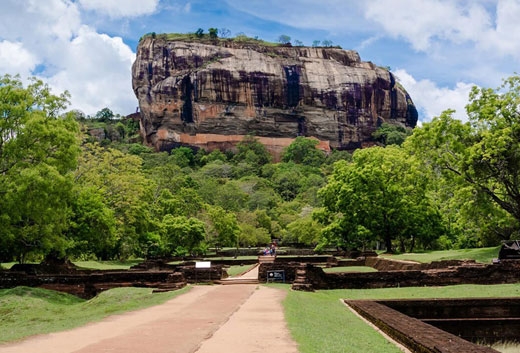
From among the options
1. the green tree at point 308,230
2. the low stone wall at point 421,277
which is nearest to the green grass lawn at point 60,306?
the low stone wall at point 421,277

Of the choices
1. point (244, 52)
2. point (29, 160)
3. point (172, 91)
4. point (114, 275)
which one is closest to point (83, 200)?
point (29, 160)

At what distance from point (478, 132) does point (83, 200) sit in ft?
67.8

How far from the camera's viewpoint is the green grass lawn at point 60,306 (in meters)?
11.8

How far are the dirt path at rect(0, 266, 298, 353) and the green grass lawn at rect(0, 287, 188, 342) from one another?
0.90 metres

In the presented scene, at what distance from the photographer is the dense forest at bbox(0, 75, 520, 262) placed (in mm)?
20078

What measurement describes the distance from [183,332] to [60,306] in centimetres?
873

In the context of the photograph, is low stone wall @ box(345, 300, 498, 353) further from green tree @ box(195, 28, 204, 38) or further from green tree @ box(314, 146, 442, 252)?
green tree @ box(195, 28, 204, 38)

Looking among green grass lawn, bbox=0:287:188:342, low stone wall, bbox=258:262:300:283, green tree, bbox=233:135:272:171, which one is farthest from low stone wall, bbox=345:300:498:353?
green tree, bbox=233:135:272:171

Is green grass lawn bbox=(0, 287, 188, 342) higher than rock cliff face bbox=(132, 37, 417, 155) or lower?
A: lower

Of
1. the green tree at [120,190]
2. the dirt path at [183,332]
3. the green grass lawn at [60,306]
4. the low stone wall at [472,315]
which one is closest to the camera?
the dirt path at [183,332]

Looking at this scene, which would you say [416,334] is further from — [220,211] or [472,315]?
[220,211]

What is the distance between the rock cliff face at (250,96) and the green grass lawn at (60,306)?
328 feet

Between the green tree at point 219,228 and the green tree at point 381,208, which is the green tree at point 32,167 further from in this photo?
the green tree at point 219,228

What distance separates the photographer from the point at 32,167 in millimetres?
19625
